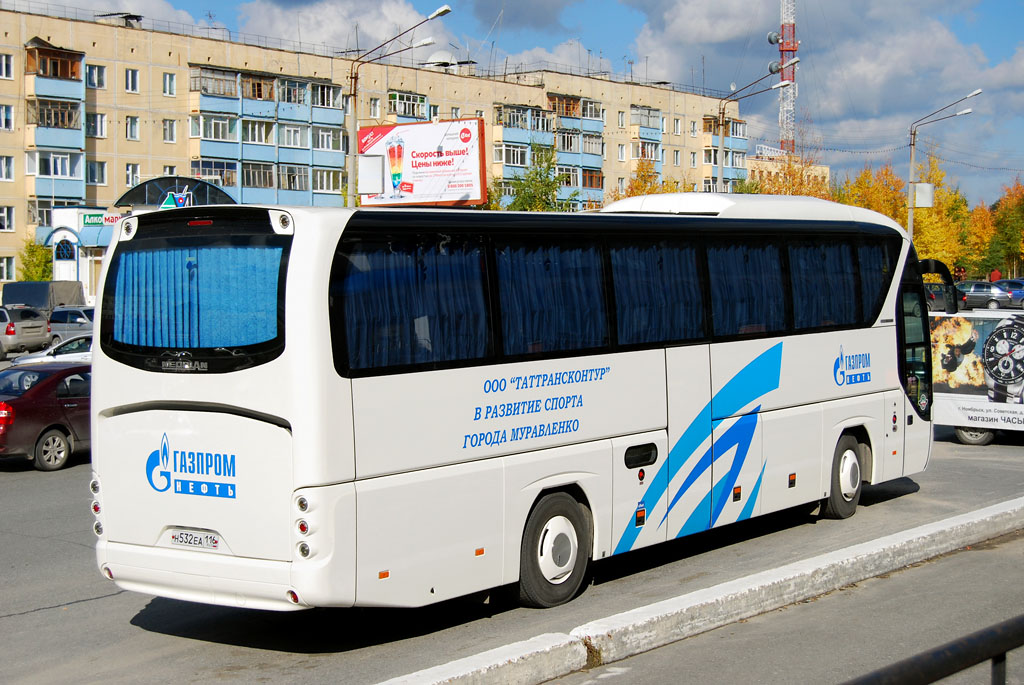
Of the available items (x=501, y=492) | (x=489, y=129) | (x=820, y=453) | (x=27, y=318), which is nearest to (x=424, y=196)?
(x=27, y=318)

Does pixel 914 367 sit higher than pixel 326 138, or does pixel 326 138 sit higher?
pixel 326 138

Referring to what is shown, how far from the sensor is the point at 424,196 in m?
40.8

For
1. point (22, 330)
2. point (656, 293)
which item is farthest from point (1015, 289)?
point (656, 293)

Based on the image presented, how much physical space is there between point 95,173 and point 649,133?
45.1 metres

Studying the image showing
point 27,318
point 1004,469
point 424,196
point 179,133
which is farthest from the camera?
point 179,133

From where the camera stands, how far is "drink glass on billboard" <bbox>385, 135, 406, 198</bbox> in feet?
134

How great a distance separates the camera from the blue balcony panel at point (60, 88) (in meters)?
63.5

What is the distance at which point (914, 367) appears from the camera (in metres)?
13.4

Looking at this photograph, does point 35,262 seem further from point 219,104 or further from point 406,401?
point 406,401

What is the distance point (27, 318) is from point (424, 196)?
16.2 m

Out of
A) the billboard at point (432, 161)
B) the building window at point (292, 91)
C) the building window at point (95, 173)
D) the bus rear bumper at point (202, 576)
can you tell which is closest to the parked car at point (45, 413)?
the bus rear bumper at point (202, 576)

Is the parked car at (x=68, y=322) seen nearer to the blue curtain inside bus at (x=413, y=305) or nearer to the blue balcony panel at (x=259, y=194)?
the blue balcony panel at (x=259, y=194)

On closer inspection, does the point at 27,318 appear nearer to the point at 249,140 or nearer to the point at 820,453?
the point at 249,140

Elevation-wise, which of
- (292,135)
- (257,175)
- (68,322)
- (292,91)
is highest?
(292,91)
